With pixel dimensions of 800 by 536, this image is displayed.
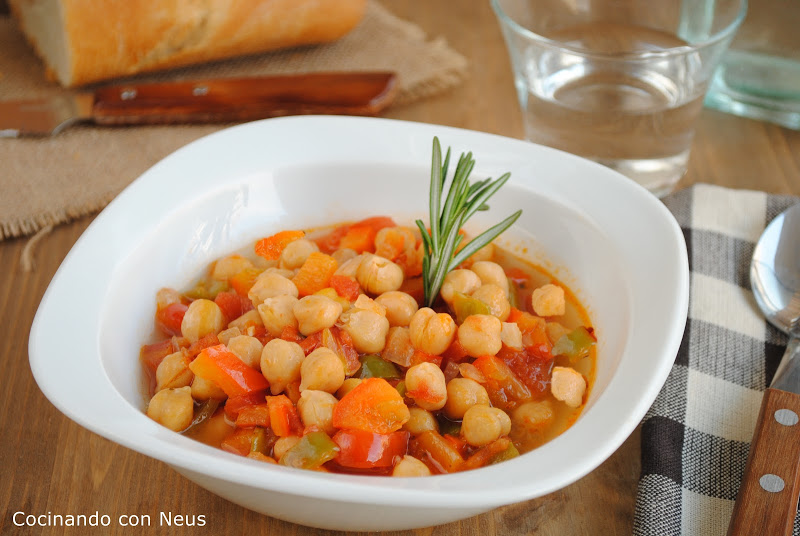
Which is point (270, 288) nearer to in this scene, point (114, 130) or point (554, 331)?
point (554, 331)

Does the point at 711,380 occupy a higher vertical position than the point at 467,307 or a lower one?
lower

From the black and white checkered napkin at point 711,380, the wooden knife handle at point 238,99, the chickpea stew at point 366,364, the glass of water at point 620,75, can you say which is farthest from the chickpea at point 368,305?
the wooden knife handle at point 238,99

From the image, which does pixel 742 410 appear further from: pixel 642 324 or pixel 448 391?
pixel 448 391

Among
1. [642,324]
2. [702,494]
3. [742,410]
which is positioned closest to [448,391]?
[642,324]

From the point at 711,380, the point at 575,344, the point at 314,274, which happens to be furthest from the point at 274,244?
the point at 711,380

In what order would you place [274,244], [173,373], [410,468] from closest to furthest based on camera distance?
[410,468]
[173,373]
[274,244]

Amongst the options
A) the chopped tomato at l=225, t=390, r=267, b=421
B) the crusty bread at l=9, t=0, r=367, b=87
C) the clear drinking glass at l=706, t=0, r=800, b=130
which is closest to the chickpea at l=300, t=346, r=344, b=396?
the chopped tomato at l=225, t=390, r=267, b=421
